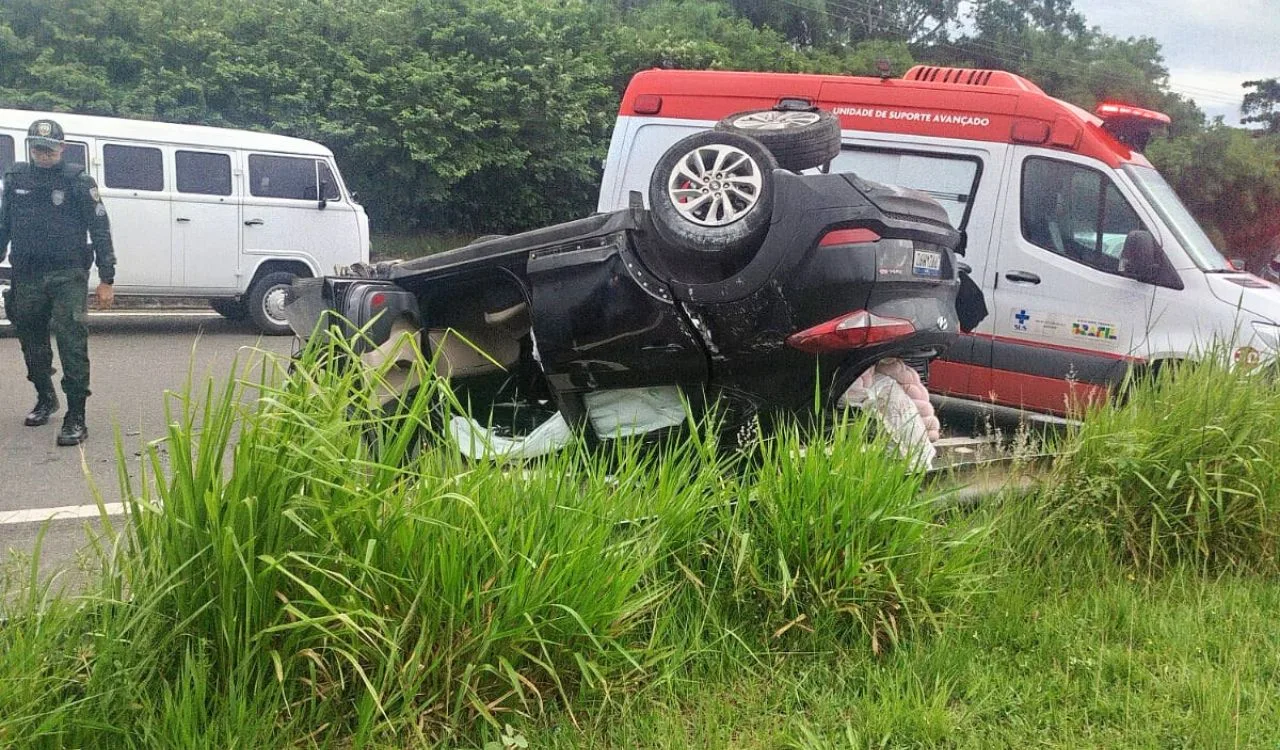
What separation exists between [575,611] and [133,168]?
10640mm

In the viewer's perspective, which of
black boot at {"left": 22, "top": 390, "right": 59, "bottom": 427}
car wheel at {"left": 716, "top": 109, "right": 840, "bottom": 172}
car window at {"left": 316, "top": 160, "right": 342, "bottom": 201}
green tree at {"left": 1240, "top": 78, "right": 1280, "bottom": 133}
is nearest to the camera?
car wheel at {"left": 716, "top": 109, "right": 840, "bottom": 172}

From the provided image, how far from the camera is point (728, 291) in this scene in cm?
403

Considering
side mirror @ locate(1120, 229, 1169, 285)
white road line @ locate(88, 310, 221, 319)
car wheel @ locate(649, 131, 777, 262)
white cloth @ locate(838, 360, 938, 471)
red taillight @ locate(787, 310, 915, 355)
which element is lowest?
white road line @ locate(88, 310, 221, 319)

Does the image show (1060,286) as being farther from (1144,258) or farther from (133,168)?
(133,168)

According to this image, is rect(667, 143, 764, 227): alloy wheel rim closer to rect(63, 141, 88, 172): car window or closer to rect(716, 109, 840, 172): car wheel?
rect(716, 109, 840, 172): car wheel

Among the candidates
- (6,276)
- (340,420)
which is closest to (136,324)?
(6,276)

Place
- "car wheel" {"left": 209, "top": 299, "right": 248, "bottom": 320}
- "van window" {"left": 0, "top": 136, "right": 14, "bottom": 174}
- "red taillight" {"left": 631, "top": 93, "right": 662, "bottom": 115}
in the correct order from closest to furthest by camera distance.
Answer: "red taillight" {"left": 631, "top": 93, "right": 662, "bottom": 115} → "van window" {"left": 0, "top": 136, "right": 14, "bottom": 174} → "car wheel" {"left": 209, "top": 299, "right": 248, "bottom": 320}

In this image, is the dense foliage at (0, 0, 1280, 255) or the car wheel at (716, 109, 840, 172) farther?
the dense foliage at (0, 0, 1280, 255)

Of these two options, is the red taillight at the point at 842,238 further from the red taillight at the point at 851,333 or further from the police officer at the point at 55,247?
the police officer at the point at 55,247

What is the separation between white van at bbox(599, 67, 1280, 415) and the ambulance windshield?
0.02 metres

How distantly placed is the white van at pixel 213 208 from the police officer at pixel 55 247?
4908 mm

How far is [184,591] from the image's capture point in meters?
2.41

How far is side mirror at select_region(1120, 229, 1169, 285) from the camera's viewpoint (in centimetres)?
648

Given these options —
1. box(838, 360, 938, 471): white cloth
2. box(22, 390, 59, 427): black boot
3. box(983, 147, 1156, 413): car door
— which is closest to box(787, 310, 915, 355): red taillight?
box(838, 360, 938, 471): white cloth
